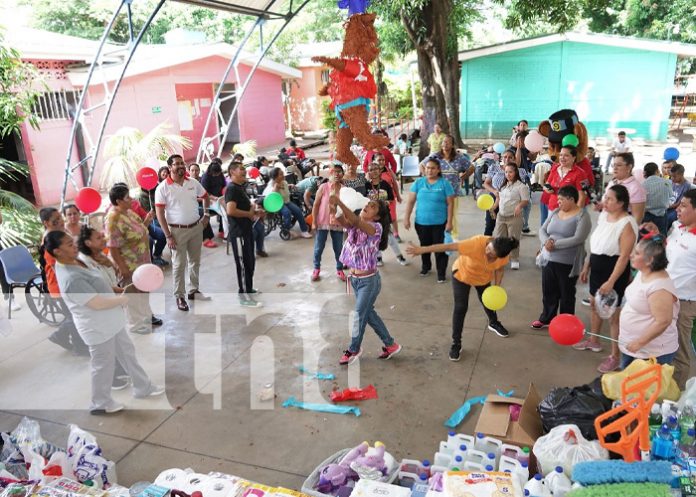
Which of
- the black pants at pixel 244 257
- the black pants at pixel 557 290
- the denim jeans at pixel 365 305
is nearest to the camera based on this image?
the denim jeans at pixel 365 305

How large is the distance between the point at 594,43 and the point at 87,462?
1887cm

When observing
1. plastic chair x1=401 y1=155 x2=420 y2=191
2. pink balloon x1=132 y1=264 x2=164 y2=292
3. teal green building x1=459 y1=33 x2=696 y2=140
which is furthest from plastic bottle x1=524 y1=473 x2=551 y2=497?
teal green building x1=459 y1=33 x2=696 y2=140

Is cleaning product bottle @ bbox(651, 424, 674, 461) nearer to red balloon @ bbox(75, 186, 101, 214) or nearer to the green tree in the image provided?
red balloon @ bbox(75, 186, 101, 214)

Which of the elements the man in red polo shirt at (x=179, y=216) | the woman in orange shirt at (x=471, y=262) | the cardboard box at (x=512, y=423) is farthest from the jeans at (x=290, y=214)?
the cardboard box at (x=512, y=423)

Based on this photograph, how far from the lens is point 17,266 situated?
19.0 feet

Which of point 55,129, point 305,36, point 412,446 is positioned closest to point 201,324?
point 412,446

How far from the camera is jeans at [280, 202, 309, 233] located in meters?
8.82

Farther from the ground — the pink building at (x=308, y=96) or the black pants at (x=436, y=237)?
the pink building at (x=308, y=96)

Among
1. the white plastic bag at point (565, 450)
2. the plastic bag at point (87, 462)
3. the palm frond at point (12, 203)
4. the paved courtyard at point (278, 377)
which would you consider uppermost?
the palm frond at point (12, 203)

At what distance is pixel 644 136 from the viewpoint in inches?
703

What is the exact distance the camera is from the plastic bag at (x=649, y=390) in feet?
9.65

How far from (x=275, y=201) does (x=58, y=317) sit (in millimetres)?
2676

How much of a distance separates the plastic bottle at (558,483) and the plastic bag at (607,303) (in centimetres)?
230

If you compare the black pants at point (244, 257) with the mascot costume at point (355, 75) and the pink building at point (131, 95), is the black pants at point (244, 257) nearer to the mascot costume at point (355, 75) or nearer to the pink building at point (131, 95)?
the mascot costume at point (355, 75)
